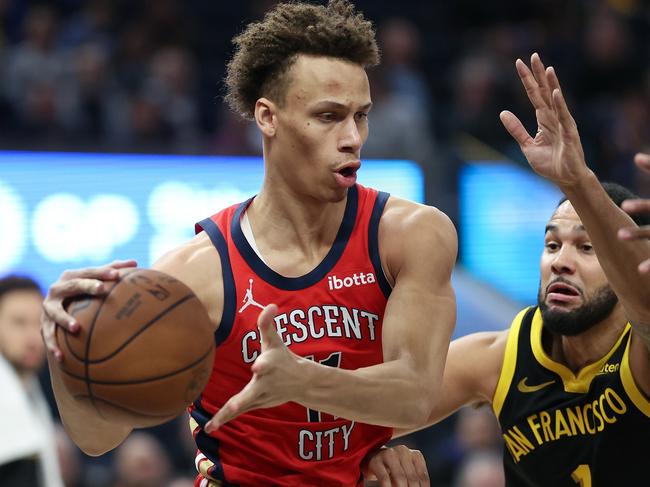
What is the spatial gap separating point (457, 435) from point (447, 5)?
15.2 ft

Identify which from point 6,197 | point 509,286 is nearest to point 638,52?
point 509,286

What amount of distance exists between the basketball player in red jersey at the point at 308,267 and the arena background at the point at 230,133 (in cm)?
370

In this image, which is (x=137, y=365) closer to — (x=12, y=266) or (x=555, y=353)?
(x=555, y=353)

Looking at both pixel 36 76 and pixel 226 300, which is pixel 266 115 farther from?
pixel 36 76

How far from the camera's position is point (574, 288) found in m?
4.35

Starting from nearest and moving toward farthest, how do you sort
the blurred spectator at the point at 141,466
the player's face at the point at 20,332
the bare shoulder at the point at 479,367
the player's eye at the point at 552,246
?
the player's eye at the point at 552,246 < the bare shoulder at the point at 479,367 < the player's face at the point at 20,332 < the blurred spectator at the point at 141,466

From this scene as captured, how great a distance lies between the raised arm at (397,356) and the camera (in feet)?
10.5

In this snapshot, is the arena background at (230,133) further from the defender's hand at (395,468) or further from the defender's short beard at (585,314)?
the defender's hand at (395,468)

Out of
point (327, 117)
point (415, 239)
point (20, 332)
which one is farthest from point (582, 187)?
point (20, 332)

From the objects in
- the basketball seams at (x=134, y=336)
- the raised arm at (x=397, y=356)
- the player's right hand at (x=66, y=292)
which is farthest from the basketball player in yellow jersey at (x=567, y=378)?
the player's right hand at (x=66, y=292)

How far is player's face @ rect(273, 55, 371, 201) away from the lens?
3883 mm

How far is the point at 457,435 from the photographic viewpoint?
8391mm

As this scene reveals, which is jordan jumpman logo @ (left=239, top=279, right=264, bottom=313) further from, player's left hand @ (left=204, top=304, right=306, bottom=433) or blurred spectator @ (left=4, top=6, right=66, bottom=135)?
blurred spectator @ (left=4, top=6, right=66, bottom=135)

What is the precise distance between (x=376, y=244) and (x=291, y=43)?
0.74 meters
